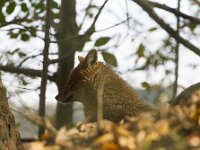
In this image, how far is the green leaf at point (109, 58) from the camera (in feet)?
21.3

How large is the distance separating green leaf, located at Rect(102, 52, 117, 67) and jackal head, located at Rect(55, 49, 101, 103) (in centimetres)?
33

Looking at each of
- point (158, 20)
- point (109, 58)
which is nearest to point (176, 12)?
point (158, 20)

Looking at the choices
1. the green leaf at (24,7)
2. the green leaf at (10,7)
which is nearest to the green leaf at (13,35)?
the green leaf at (24,7)

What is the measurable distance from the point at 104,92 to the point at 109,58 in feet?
3.49

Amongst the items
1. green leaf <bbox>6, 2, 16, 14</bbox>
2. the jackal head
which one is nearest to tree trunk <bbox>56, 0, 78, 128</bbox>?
green leaf <bbox>6, 2, 16, 14</bbox>

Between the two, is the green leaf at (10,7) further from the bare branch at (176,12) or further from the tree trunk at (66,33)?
the bare branch at (176,12)

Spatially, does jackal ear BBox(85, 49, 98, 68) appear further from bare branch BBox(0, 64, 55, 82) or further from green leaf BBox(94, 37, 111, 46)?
bare branch BBox(0, 64, 55, 82)

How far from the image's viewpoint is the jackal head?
600 cm

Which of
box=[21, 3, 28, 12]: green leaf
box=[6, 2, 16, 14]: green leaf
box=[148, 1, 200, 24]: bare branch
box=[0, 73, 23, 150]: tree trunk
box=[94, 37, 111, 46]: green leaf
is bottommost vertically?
box=[0, 73, 23, 150]: tree trunk

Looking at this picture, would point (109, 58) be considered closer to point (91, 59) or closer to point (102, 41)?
point (102, 41)

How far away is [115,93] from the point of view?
5.66 metres

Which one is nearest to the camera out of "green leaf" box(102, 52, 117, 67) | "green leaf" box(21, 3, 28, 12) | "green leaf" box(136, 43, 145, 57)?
"green leaf" box(102, 52, 117, 67)

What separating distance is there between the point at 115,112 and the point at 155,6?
2.28 meters

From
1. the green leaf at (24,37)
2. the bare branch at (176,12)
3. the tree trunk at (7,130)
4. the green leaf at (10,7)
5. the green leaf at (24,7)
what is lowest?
the tree trunk at (7,130)
